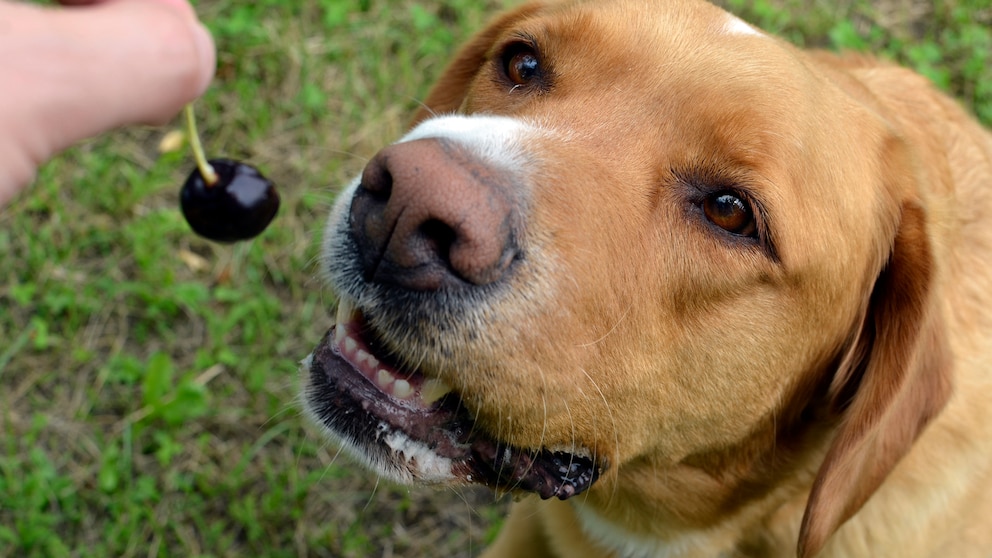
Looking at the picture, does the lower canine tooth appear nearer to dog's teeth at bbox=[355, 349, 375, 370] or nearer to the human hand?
dog's teeth at bbox=[355, 349, 375, 370]

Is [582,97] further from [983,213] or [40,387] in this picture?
[40,387]

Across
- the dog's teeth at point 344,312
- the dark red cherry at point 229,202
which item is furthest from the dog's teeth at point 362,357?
the dark red cherry at point 229,202

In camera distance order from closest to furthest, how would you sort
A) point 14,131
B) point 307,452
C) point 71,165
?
point 14,131 → point 307,452 → point 71,165

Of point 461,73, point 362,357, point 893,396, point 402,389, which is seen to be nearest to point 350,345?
point 362,357

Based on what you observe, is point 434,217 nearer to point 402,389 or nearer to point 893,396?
point 402,389

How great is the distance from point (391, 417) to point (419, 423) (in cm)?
9

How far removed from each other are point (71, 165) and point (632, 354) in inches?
161

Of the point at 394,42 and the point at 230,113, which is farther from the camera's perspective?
the point at 394,42

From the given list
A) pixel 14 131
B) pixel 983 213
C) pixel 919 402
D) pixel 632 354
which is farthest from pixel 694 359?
pixel 14 131

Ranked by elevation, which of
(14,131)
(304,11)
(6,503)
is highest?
(14,131)

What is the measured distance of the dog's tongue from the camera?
2.59 m

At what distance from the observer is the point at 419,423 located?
262 cm

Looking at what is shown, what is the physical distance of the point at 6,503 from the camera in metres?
4.30

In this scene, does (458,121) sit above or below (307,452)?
above
